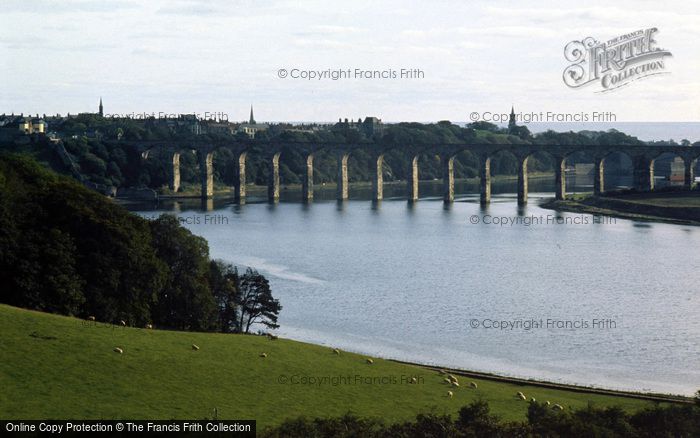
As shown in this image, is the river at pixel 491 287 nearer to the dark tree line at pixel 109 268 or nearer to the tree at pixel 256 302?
the tree at pixel 256 302

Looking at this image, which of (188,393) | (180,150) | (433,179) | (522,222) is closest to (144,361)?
(188,393)

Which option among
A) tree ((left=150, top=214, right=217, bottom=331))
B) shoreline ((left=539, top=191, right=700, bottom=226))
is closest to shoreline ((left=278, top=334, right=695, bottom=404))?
tree ((left=150, top=214, right=217, bottom=331))

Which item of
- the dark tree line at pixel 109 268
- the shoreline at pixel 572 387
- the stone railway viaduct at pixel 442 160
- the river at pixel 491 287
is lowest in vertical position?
the shoreline at pixel 572 387

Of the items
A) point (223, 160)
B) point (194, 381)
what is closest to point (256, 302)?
→ point (194, 381)

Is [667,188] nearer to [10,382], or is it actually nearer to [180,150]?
[180,150]

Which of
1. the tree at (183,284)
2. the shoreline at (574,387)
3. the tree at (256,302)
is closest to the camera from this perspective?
the shoreline at (574,387)

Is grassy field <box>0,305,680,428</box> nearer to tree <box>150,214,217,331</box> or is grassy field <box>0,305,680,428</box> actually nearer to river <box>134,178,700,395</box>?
tree <box>150,214,217,331</box>

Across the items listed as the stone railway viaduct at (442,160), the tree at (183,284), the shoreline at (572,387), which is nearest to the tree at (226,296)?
the tree at (183,284)
